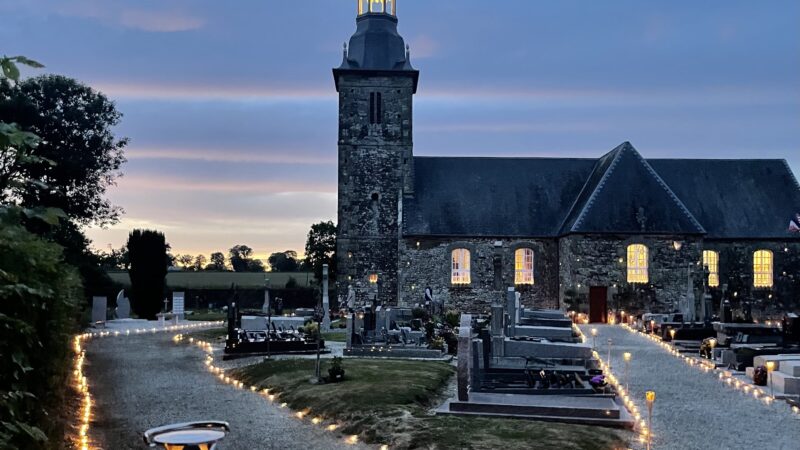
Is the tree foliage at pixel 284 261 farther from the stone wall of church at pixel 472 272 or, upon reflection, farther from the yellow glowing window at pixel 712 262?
the yellow glowing window at pixel 712 262

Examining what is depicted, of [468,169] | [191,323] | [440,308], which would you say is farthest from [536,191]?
[191,323]

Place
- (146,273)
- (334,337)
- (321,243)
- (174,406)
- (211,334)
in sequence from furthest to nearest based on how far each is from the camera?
(321,243), (146,273), (211,334), (334,337), (174,406)

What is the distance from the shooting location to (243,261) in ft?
310

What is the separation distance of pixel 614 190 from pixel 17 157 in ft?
107

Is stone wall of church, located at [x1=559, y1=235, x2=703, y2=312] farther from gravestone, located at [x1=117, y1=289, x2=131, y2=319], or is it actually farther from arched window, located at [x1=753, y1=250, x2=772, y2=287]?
gravestone, located at [x1=117, y1=289, x2=131, y2=319]

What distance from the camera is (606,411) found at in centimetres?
1183

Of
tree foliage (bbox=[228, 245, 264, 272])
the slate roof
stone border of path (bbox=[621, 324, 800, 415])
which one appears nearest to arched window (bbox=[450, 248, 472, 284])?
the slate roof

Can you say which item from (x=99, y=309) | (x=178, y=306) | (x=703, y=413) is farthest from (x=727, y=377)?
(x=178, y=306)

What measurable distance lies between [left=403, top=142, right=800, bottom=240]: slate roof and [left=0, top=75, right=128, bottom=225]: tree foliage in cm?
1681

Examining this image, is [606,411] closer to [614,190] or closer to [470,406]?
[470,406]

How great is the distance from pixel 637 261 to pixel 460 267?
26.8 feet

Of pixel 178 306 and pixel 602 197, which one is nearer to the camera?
pixel 602 197

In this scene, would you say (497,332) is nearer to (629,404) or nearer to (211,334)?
(629,404)

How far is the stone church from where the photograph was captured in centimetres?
3600
